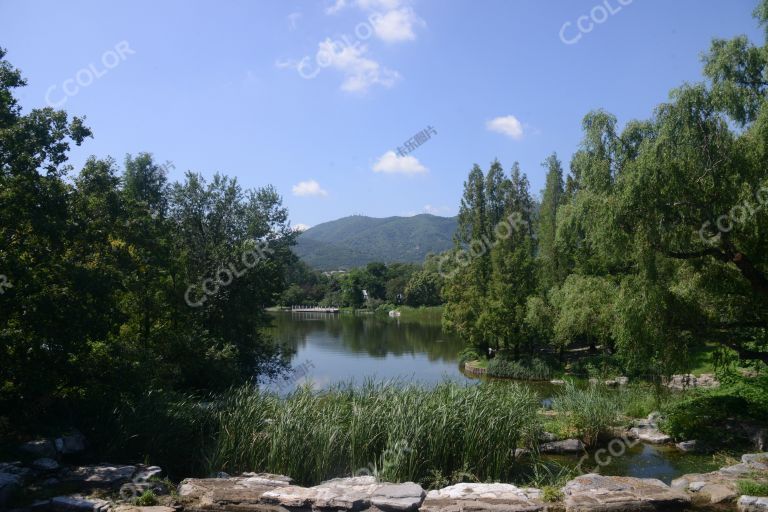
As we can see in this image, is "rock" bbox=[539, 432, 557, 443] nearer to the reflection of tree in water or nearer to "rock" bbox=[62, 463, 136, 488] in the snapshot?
"rock" bbox=[62, 463, 136, 488]

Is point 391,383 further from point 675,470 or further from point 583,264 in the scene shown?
point 583,264

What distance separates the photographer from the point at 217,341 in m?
17.3

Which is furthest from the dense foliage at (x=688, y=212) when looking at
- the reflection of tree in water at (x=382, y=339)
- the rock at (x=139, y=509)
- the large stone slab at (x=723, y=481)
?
the reflection of tree in water at (x=382, y=339)

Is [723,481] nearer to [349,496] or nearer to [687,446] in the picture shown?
[687,446]

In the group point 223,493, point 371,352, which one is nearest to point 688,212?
point 223,493

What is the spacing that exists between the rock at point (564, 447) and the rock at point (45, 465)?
8.66 meters

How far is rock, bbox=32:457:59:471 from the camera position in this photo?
749 centimetres

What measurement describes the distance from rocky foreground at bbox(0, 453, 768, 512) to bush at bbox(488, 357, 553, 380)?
16630 mm

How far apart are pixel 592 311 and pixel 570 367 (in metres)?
4.47

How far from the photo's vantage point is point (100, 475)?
7453mm

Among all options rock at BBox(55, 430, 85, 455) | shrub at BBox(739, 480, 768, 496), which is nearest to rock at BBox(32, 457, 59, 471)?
rock at BBox(55, 430, 85, 455)

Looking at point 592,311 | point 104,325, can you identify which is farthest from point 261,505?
point 592,311

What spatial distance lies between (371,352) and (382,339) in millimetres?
8131

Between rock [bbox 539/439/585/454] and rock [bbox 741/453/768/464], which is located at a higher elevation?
rock [bbox 741/453/768/464]
